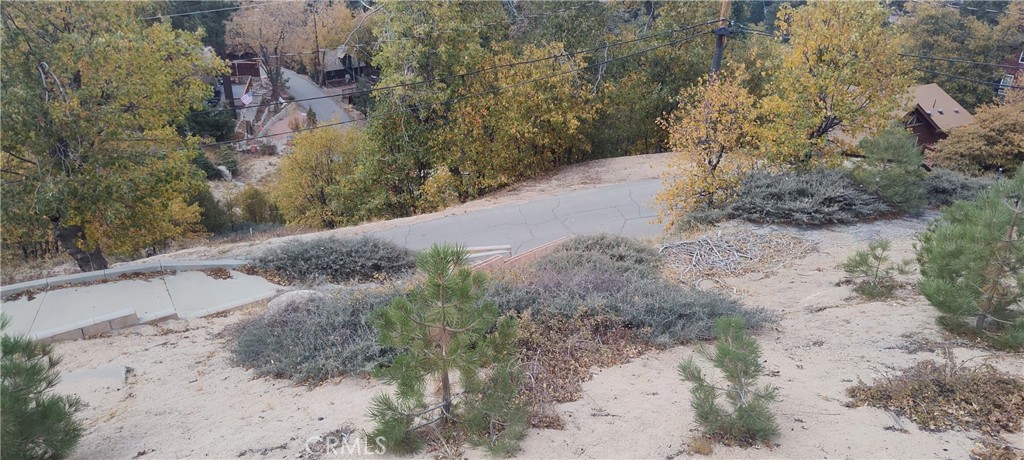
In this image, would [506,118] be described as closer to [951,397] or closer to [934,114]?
[951,397]

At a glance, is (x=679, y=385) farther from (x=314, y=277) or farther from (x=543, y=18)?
(x=543, y=18)

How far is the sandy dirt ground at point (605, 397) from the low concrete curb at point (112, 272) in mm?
2295

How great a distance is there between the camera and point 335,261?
956cm

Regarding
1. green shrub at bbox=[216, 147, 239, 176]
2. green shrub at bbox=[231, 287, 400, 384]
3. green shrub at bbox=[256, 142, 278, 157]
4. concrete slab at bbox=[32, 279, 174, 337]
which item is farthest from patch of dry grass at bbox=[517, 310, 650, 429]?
green shrub at bbox=[256, 142, 278, 157]

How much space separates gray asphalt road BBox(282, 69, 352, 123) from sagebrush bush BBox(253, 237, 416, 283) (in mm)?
27410

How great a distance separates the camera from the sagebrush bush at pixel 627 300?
587 cm

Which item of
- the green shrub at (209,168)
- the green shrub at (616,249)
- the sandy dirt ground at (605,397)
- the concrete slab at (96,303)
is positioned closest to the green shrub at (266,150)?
the green shrub at (209,168)

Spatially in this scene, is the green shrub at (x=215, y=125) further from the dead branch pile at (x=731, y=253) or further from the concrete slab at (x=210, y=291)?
the dead branch pile at (x=731, y=253)

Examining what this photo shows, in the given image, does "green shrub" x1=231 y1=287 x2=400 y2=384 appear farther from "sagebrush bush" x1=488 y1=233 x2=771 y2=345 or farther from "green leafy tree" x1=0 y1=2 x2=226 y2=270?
"green leafy tree" x1=0 y1=2 x2=226 y2=270

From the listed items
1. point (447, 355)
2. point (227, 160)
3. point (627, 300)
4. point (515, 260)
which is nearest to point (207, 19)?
point (227, 160)

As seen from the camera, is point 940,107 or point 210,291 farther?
point 940,107

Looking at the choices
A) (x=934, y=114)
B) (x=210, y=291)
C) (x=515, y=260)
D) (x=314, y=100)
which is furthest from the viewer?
(x=314, y=100)

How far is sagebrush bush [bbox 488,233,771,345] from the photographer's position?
231 inches

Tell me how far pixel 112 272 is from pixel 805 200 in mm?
11646
